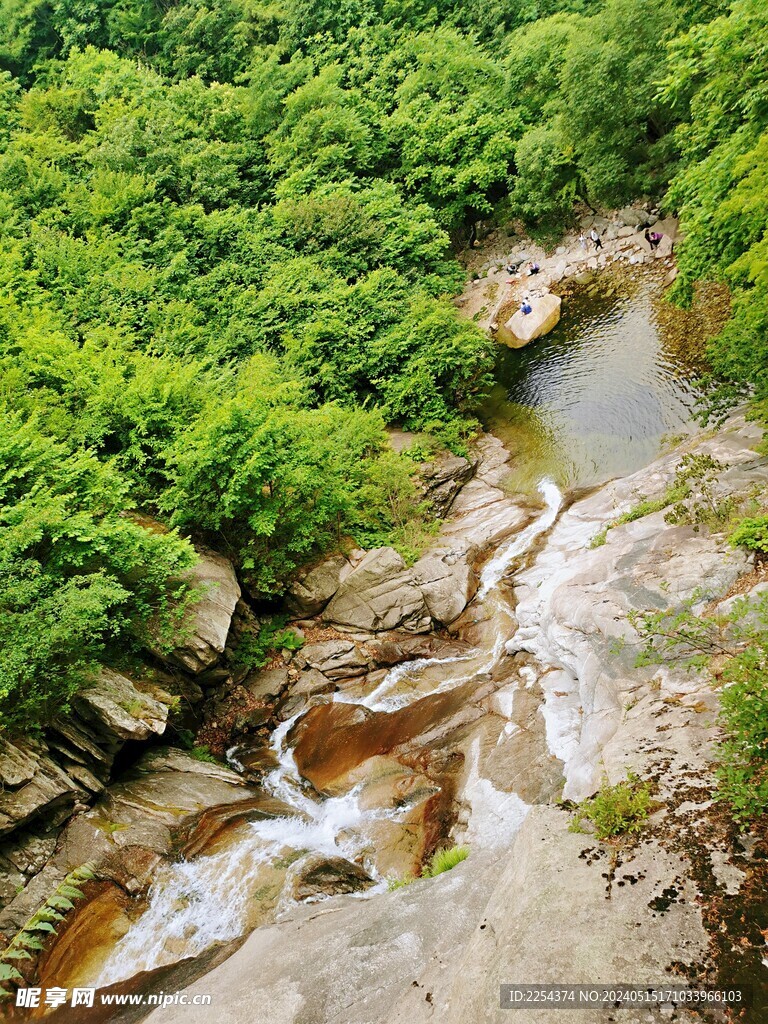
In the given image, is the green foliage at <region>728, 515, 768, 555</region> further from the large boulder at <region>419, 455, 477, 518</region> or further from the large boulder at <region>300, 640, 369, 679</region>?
the large boulder at <region>419, 455, 477, 518</region>

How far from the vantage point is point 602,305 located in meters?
22.8

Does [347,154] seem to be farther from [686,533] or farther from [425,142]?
[686,533]

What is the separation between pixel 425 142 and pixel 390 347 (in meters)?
15.3

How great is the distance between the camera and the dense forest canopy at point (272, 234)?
32.6ft

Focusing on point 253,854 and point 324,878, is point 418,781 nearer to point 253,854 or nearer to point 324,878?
point 324,878

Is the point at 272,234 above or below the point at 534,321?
above

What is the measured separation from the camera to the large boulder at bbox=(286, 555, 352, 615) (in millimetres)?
14414

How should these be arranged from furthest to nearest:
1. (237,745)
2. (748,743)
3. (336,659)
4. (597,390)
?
(597,390) < (336,659) < (237,745) < (748,743)

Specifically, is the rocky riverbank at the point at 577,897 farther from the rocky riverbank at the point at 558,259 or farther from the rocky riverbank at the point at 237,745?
the rocky riverbank at the point at 558,259

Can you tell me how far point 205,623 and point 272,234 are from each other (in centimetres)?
1862

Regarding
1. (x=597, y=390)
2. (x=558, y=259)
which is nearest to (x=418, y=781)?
(x=597, y=390)

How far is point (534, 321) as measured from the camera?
916 inches

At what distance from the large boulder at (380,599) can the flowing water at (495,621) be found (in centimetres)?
129

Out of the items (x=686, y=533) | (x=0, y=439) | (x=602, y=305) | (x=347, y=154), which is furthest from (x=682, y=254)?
(x=347, y=154)
